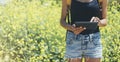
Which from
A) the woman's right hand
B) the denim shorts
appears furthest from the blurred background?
the woman's right hand

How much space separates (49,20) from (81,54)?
2141mm

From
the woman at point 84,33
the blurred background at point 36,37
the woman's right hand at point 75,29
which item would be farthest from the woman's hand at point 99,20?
the blurred background at point 36,37

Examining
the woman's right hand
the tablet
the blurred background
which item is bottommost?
the blurred background

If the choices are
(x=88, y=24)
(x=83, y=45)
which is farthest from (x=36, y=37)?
(x=88, y=24)

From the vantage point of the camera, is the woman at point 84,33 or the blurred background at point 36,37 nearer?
the woman at point 84,33

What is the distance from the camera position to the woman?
10.2 feet

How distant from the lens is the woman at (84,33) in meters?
3.11

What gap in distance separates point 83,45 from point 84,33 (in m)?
0.10

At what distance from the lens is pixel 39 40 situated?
4.93m

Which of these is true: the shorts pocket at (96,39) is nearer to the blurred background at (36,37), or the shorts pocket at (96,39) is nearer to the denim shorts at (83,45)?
the denim shorts at (83,45)

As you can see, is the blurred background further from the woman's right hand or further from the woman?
the woman's right hand

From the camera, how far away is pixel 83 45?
313cm

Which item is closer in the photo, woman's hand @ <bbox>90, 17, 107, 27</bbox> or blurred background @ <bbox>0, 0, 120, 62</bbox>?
woman's hand @ <bbox>90, 17, 107, 27</bbox>

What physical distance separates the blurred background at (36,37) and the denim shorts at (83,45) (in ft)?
4.88
